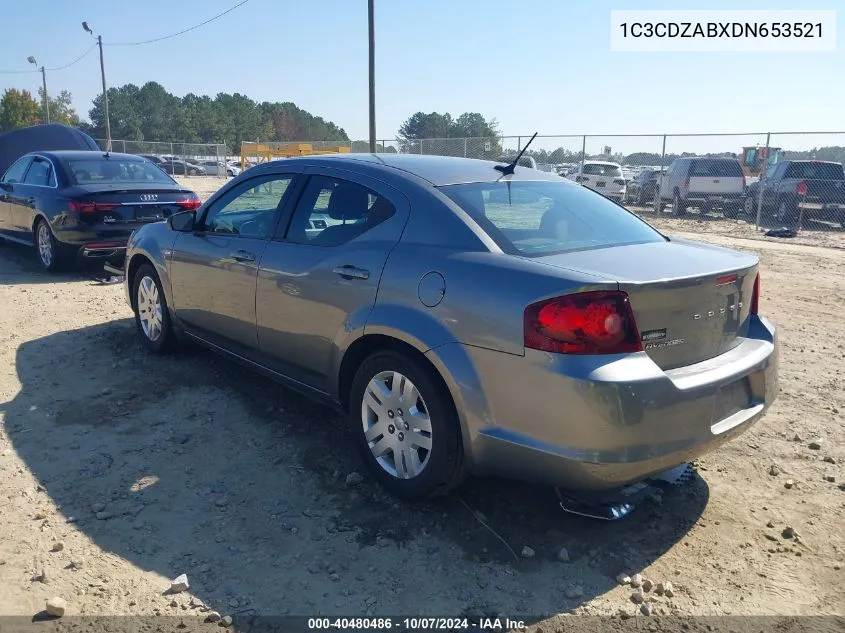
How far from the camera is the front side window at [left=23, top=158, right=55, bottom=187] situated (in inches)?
356

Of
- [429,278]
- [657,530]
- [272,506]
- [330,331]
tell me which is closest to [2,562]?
[272,506]

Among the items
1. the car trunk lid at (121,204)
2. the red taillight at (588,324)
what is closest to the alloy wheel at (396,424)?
the red taillight at (588,324)

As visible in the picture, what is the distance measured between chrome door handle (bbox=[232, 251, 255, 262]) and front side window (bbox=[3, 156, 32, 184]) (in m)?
6.99

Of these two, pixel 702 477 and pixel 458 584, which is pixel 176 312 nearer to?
pixel 458 584

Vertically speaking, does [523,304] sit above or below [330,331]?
above

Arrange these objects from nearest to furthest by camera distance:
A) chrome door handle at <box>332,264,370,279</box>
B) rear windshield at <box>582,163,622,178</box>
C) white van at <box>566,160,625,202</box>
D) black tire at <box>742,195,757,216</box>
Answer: chrome door handle at <box>332,264,370,279</box> → black tire at <box>742,195,757,216</box> → white van at <box>566,160,625,202</box> → rear windshield at <box>582,163,622,178</box>

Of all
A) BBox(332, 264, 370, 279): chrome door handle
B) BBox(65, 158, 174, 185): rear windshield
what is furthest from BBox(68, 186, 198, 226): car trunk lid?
BBox(332, 264, 370, 279): chrome door handle

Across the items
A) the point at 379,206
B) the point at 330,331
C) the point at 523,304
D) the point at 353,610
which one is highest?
the point at 379,206

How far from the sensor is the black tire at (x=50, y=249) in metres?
8.62

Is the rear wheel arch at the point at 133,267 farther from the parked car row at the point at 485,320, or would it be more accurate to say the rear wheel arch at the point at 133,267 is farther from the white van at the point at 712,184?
the white van at the point at 712,184

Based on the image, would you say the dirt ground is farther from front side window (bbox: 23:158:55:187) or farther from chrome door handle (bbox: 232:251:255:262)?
front side window (bbox: 23:158:55:187)

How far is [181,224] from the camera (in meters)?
5.04

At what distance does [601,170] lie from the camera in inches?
958

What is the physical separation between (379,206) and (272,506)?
1.61m
